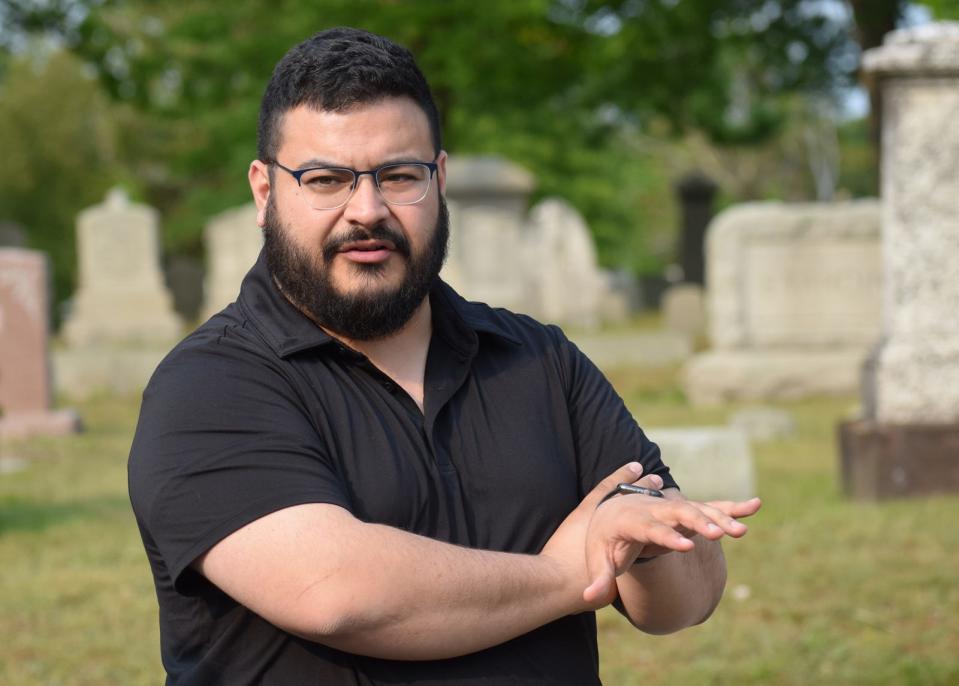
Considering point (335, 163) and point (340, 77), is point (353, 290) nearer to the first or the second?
point (335, 163)

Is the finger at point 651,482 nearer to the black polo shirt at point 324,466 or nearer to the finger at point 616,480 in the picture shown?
the finger at point 616,480

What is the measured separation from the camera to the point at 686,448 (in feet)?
25.6

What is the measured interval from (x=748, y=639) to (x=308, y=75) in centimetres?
363

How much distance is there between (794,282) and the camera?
48.5ft

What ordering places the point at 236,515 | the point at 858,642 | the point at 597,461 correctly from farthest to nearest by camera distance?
1. the point at 858,642
2. the point at 597,461
3. the point at 236,515

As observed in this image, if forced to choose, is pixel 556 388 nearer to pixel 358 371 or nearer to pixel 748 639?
pixel 358 371

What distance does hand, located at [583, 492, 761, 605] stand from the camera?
2.09 metres

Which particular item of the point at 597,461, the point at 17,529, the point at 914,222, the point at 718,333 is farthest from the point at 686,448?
the point at 718,333

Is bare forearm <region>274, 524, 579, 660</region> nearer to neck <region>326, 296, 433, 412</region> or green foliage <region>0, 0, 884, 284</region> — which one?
neck <region>326, 296, 433, 412</region>

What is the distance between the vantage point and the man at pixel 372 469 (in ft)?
6.91

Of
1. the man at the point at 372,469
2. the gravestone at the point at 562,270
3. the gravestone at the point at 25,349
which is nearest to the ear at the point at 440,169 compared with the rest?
the man at the point at 372,469

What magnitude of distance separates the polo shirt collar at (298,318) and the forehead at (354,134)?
22cm

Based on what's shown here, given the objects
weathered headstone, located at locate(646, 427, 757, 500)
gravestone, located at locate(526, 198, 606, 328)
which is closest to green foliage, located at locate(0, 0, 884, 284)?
gravestone, located at locate(526, 198, 606, 328)

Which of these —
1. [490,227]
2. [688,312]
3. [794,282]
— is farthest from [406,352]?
[688,312]
